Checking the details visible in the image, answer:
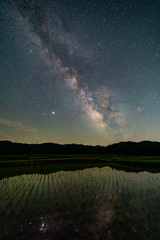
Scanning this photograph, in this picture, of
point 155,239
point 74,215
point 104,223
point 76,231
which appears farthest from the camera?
point 74,215

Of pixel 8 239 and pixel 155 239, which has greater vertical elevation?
pixel 155 239

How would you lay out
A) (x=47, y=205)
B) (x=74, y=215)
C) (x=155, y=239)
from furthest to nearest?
(x=47, y=205), (x=74, y=215), (x=155, y=239)

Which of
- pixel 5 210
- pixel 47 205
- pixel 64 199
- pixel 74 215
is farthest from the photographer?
pixel 64 199

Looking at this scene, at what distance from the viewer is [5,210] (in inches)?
307

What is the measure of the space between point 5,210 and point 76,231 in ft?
18.7

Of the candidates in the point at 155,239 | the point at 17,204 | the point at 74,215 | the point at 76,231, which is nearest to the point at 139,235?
the point at 155,239

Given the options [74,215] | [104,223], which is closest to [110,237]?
[104,223]

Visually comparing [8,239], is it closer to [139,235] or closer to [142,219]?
[139,235]

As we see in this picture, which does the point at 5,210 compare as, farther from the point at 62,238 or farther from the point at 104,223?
the point at 104,223

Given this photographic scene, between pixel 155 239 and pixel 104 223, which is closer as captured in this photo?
pixel 155 239

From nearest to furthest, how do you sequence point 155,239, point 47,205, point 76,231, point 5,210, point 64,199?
point 155,239 → point 76,231 → point 5,210 → point 47,205 → point 64,199

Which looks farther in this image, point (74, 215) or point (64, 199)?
point (64, 199)

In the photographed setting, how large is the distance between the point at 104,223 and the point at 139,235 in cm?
182

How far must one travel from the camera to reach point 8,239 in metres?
5.20
